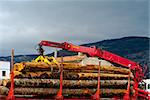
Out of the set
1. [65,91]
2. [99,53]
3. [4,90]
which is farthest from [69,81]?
[99,53]

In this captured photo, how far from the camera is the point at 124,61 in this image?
1639 centimetres

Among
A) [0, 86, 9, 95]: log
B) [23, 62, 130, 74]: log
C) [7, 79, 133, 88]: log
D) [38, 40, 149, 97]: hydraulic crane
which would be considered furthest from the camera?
[38, 40, 149, 97]: hydraulic crane

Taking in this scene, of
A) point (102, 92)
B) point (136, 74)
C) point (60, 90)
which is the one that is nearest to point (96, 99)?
point (102, 92)

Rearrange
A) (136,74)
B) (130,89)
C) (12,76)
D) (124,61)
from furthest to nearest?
(124,61), (136,74), (130,89), (12,76)

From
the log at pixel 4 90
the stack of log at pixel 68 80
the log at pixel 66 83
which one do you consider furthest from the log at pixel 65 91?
the log at pixel 4 90

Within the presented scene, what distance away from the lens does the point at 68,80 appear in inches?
395

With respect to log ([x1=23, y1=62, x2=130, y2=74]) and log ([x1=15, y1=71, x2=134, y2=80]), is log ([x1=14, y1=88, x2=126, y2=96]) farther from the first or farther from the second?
log ([x1=23, y1=62, x2=130, y2=74])

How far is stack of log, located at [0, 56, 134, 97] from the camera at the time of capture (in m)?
9.59

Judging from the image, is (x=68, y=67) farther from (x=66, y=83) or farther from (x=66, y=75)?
(x=66, y=83)

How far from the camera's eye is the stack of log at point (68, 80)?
9.59m

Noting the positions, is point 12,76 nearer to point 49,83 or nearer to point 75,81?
point 49,83

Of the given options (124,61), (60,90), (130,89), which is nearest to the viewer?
(60,90)

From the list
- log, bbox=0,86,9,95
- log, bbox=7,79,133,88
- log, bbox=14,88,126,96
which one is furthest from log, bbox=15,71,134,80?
log, bbox=0,86,9,95

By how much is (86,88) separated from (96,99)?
411mm
